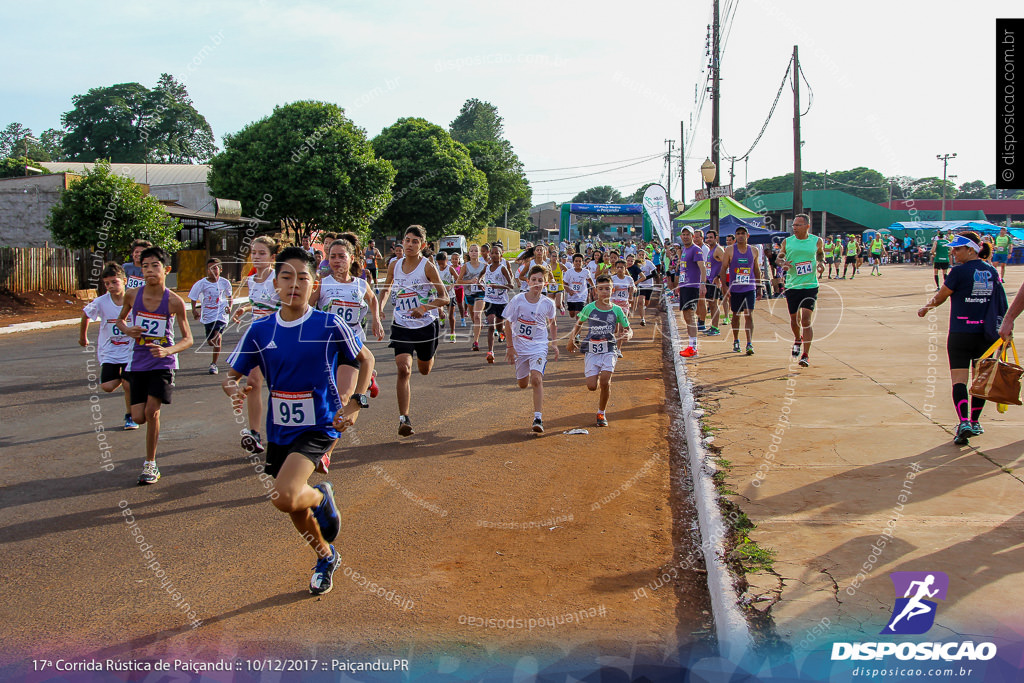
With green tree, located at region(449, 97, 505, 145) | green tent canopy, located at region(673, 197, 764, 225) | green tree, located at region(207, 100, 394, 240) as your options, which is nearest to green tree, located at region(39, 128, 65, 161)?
green tree, located at region(449, 97, 505, 145)

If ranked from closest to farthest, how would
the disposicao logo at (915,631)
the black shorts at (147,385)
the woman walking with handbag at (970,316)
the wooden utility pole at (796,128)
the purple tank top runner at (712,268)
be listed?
the disposicao logo at (915,631), the black shorts at (147,385), the woman walking with handbag at (970,316), the purple tank top runner at (712,268), the wooden utility pole at (796,128)

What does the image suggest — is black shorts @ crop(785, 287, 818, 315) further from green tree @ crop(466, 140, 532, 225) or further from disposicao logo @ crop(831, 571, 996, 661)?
green tree @ crop(466, 140, 532, 225)

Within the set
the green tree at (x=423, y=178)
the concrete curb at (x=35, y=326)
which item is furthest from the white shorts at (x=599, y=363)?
the green tree at (x=423, y=178)

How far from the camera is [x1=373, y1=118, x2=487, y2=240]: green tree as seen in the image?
160 feet

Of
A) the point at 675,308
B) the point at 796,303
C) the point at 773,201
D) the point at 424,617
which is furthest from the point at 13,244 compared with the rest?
the point at 773,201

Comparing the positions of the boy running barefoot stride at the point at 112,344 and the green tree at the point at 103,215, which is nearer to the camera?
the boy running barefoot stride at the point at 112,344

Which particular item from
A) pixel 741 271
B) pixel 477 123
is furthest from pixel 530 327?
pixel 477 123

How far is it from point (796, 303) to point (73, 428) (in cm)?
955

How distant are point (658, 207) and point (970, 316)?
934 inches

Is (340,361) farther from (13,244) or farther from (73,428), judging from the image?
(13,244)

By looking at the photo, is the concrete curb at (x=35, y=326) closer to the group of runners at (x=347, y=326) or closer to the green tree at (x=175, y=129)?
the group of runners at (x=347, y=326)

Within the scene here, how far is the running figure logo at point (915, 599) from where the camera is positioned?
11.4ft

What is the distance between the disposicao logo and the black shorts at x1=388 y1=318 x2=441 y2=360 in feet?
17.0

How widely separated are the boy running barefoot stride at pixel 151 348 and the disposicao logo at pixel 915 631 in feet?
17.4
